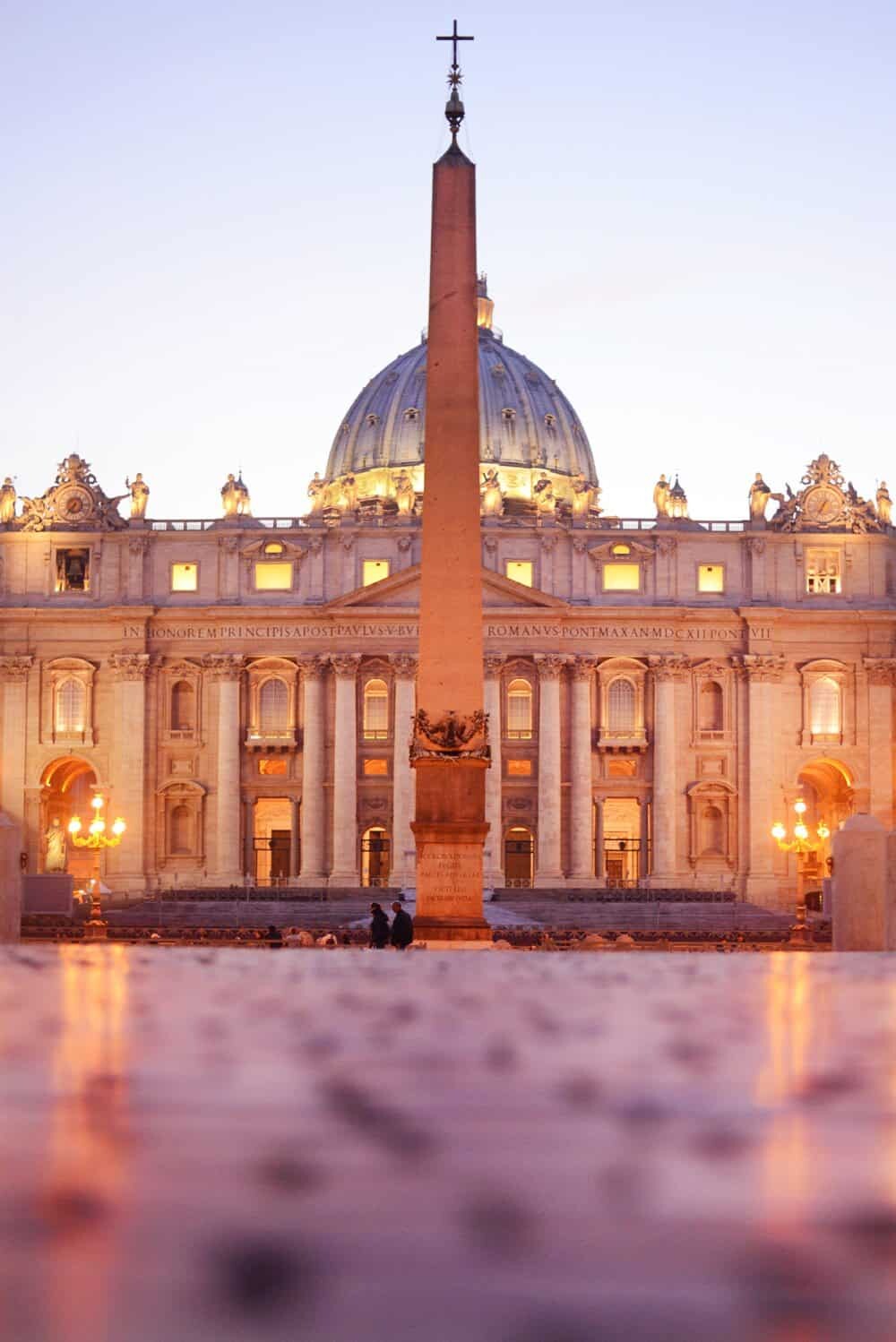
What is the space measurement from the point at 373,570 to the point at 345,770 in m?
9.56

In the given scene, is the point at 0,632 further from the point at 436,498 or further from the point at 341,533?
the point at 436,498

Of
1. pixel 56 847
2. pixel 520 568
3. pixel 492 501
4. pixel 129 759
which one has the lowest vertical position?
pixel 56 847

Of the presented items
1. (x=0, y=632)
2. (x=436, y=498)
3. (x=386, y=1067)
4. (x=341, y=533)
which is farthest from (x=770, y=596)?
(x=386, y=1067)

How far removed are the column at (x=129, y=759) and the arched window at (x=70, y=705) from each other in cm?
186

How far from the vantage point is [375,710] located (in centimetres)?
8625

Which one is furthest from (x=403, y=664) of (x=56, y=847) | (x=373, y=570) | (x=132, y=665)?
(x=56, y=847)

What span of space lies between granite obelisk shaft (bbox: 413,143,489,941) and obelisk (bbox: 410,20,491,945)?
0.05ft

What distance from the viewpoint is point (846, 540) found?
88250mm

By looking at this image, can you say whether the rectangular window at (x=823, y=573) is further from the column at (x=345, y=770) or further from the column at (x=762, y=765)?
the column at (x=345, y=770)

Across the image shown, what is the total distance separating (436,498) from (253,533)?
59.3m

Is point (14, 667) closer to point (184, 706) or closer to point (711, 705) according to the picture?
point (184, 706)

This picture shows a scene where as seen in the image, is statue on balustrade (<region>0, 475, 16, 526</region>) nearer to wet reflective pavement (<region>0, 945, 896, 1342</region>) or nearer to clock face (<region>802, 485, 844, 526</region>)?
clock face (<region>802, 485, 844, 526</region>)

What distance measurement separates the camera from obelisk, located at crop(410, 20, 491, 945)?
28.4 metres

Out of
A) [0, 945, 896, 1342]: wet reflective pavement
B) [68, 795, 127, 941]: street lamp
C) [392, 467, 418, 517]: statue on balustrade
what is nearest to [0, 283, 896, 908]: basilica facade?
[392, 467, 418, 517]: statue on balustrade
